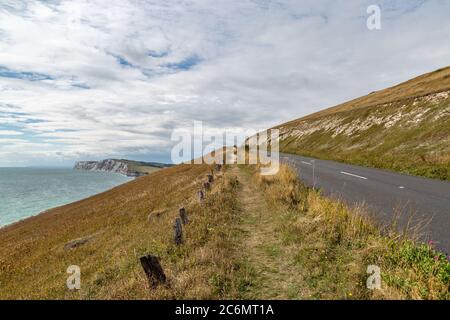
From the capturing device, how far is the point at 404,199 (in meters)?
10.6

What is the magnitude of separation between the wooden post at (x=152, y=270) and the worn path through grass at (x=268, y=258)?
1.74 metres

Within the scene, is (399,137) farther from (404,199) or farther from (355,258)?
(355,258)

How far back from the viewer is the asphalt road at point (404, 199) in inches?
291

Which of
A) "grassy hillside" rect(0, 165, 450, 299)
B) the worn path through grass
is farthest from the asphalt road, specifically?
the worn path through grass

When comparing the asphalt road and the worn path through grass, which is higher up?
the asphalt road

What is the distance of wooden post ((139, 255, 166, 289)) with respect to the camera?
17.6 feet

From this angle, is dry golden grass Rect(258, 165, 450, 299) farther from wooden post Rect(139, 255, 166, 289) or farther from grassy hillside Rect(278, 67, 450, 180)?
grassy hillside Rect(278, 67, 450, 180)

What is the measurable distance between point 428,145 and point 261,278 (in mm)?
25613

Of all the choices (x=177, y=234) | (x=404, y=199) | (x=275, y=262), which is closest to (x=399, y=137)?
(x=404, y=199)

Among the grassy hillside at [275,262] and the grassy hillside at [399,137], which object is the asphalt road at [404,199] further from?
the grassy hillside at [399,137]

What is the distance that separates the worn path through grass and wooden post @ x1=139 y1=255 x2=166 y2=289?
1741 mm

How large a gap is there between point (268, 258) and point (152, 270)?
2927 millimetres

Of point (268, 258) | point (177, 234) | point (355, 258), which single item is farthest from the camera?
point (177, 234)
